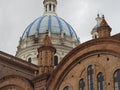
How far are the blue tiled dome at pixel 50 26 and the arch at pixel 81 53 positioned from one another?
108 ft

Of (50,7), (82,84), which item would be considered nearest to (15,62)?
(82,84)

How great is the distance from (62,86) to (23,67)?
16.4m

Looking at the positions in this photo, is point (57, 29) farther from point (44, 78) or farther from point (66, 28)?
point (44, 78)

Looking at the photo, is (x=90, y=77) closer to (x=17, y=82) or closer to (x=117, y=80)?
(x=117, y=80)

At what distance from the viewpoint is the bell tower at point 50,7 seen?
83.8 m

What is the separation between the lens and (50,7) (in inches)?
3364

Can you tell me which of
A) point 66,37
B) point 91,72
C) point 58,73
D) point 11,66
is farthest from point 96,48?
point 66,37

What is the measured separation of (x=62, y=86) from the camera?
40406 millimetres

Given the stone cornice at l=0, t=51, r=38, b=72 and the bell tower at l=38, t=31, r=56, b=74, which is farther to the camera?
the stone cornice at l=0, t=51, r=38, b=72

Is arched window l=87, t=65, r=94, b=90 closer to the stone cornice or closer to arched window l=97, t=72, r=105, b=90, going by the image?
arched window l=97, t=72, r=105, b=90

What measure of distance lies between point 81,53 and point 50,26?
1404 inches

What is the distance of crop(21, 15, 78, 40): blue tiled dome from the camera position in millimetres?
74312

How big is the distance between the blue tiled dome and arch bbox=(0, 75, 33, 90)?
93.5 feet

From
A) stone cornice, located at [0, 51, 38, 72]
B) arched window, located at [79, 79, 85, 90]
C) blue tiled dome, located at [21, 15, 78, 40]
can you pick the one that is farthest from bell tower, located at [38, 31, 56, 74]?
A: blue tiled dome, located at [21, 15, 78, 40]
